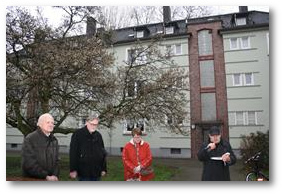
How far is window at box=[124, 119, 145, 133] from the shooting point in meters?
3.45

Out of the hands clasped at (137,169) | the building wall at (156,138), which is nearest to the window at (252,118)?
the building wall at (156,138)

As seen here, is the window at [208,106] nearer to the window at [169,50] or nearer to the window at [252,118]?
the window at [252,118]

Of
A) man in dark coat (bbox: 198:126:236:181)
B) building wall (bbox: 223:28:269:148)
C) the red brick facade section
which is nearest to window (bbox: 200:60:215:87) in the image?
the red brick facade section

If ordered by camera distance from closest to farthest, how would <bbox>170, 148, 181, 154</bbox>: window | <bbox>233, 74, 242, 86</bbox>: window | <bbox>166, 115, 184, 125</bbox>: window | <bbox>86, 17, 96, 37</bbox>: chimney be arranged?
<bbox>233, 74, 242, 86</bbox>: window → <bbox>170, 148, 181, 154</bbox>: window → <bbox>166, 115, 184, 125</bbox>: window → <bbox>86, 17, 96, 37</bbox>: chimney

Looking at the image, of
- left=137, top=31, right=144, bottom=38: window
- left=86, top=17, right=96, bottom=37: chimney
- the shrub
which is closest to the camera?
the shrub

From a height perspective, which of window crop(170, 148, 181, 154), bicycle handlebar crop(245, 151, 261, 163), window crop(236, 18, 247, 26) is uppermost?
window crop(236, 18, 247, 26)

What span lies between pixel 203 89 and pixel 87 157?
Answer: 1.51 metres

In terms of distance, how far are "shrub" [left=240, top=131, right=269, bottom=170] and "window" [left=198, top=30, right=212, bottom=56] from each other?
107cm

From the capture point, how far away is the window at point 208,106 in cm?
323

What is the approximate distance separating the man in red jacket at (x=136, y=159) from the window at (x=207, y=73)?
1.02m

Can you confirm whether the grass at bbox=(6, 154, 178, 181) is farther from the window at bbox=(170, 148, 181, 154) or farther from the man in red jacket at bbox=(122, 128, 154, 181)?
the window at bbox=(170, 148, 181, 154)

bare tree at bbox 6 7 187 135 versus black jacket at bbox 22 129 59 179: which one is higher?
bare tree at bbox 6 7 187 135

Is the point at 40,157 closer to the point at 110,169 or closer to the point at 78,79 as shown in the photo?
the point at 110,169

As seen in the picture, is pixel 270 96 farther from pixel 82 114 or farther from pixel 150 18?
pixel 82 114
